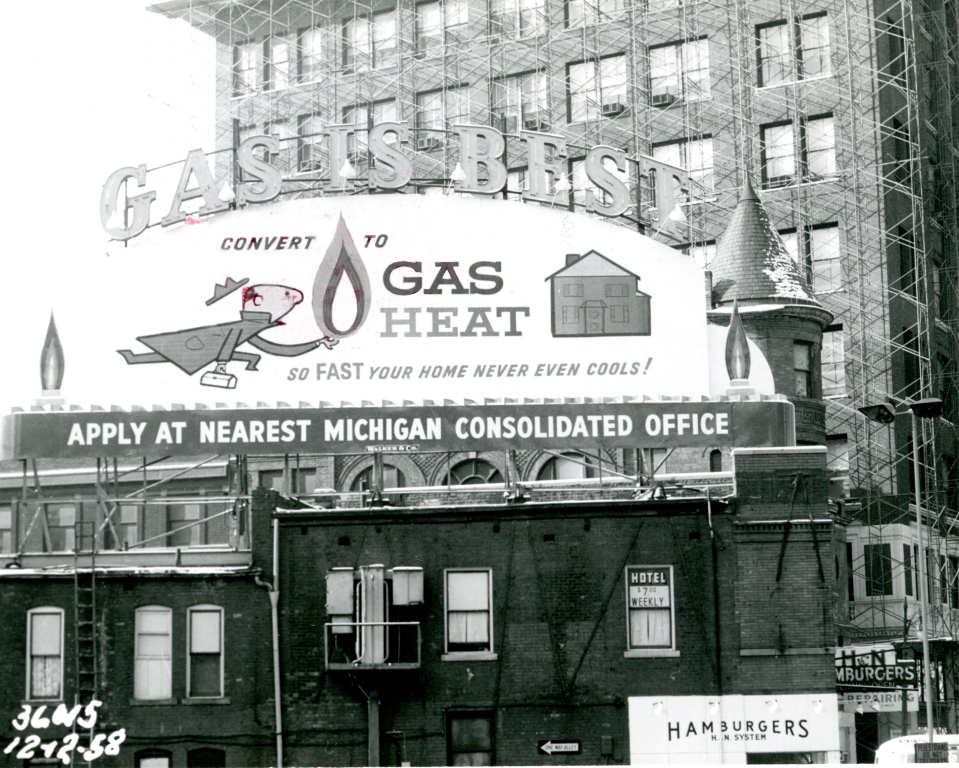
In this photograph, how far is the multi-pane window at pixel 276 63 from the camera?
7669cm

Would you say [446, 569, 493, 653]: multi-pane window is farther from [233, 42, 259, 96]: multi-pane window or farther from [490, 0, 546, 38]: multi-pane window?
[233, 42, 259, 96]: multi-pane window

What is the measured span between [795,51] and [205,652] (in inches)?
1549

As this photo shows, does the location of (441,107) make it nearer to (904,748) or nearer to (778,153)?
(778,153)

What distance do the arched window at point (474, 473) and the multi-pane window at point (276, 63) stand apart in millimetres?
25954

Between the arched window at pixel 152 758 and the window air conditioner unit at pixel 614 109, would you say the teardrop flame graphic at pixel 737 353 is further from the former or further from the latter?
the window air conditioner unit at pixel 614 109

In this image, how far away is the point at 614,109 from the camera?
7025 cm

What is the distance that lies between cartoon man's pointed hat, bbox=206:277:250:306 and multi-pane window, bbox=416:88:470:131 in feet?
105

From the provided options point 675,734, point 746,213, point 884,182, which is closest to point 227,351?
point 675,734

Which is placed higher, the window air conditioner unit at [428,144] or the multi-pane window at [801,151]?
the window air conditioner unit at [428,144]

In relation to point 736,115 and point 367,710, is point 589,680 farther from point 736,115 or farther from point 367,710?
point 736,115

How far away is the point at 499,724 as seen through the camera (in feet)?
123

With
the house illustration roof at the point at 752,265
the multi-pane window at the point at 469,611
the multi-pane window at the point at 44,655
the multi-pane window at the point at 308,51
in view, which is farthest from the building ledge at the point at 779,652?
the multi-pane window at the point at 308,51

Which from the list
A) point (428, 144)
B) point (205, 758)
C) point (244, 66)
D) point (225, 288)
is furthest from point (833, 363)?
point (205, 758)

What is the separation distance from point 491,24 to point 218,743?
138ft
